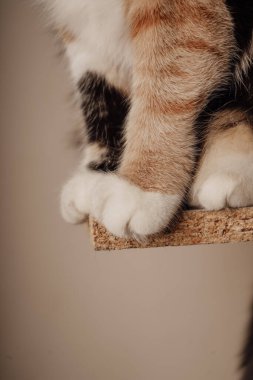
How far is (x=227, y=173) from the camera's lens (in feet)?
1.73

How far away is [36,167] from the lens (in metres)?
0.98

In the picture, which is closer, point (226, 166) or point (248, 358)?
point (226, 166)

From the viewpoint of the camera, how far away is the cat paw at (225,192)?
0.50m

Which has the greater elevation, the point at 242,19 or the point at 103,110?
the point at 242,19

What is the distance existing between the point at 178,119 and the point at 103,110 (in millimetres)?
302

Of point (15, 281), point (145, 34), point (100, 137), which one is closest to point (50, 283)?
point (15, 281)

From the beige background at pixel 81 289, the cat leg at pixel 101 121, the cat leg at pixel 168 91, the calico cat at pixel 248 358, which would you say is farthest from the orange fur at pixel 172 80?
the calico cat at pixel 248 358

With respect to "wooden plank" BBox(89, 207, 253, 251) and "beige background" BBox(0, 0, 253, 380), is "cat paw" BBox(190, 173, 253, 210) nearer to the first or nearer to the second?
"wooden plank" BBox(89, 207, 253, 251)

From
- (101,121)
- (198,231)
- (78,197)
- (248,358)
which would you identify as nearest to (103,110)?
(101,121)

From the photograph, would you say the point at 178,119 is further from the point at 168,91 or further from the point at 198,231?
the point at 198,231

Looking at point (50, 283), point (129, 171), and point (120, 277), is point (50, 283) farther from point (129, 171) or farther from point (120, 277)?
point (129, 171)

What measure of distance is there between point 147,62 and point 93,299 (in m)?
0.70

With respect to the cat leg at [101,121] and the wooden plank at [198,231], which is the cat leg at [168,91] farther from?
the cat leg at [101,121]

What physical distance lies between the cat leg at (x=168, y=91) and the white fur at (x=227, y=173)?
3cm
